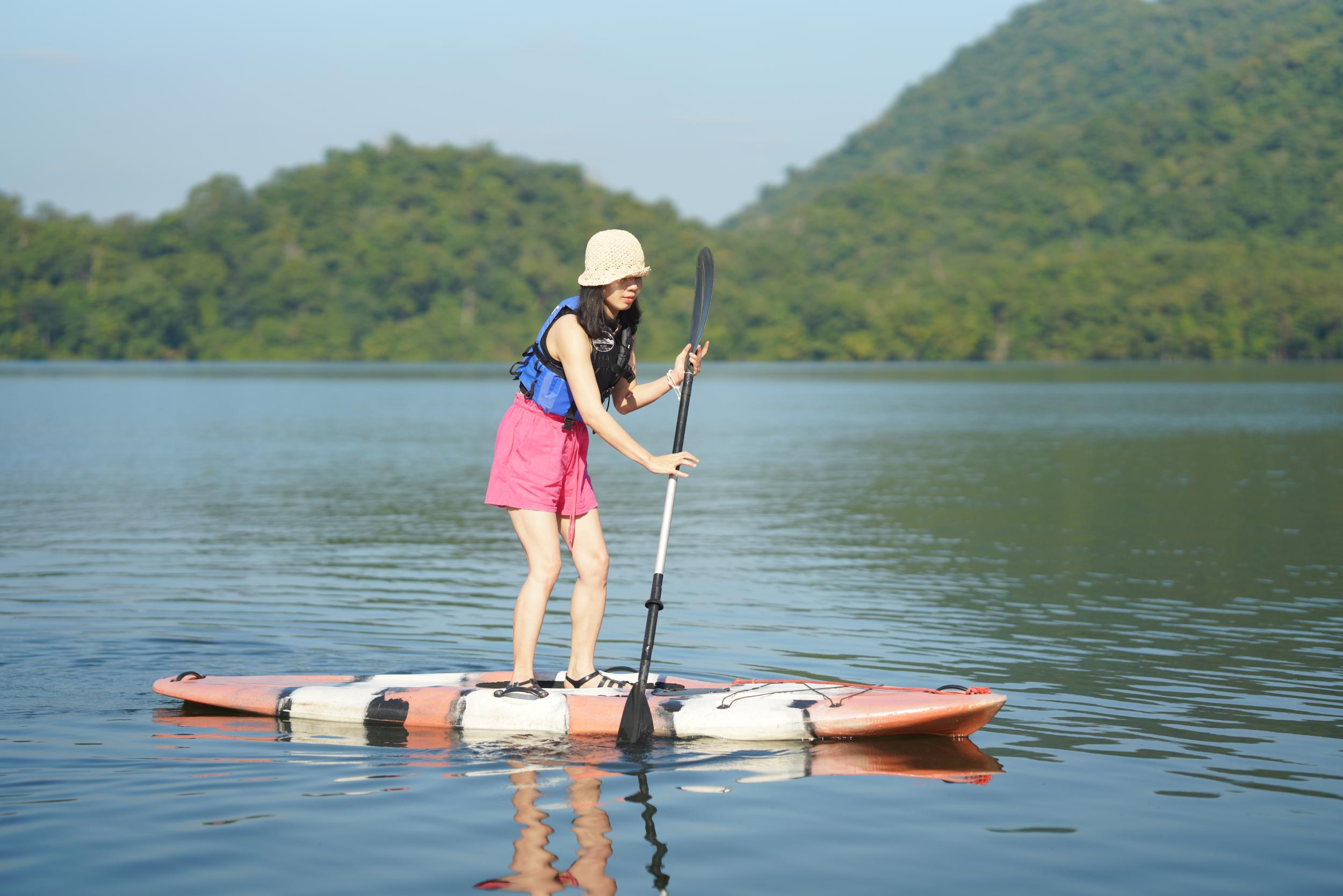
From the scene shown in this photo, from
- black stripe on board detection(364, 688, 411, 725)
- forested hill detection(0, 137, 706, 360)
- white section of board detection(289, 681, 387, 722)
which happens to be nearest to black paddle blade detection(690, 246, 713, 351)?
black stripe on board detection(364, 688, 411, 725)

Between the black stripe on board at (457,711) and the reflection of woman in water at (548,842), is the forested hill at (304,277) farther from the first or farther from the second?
the reflection of woman in water at (548,842)

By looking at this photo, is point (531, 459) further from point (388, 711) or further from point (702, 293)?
point (702, 293)

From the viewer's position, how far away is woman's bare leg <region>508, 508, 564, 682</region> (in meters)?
7.66

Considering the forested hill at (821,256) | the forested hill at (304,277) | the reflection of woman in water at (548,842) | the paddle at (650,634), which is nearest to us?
the reflection of woman in water at (548,842)

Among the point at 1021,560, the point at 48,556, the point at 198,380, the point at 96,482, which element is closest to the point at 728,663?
the point at 1021,560

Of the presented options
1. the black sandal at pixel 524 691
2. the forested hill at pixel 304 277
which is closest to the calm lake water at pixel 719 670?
the black sandal at pixel 524 691

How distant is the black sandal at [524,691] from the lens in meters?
7.77

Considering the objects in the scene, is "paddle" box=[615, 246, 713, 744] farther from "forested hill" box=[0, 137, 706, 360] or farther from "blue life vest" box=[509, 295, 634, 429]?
"forested hill" box=[0, 137, 706, 360]

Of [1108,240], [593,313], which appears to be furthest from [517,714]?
[1108,240]

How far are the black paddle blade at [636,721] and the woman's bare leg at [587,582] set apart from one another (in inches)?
19.0

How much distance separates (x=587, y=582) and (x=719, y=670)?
2.29 meters

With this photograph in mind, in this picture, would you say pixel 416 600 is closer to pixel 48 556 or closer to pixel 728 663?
pixel 728 663

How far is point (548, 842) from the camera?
5.94m

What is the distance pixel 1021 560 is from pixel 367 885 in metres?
11.6
